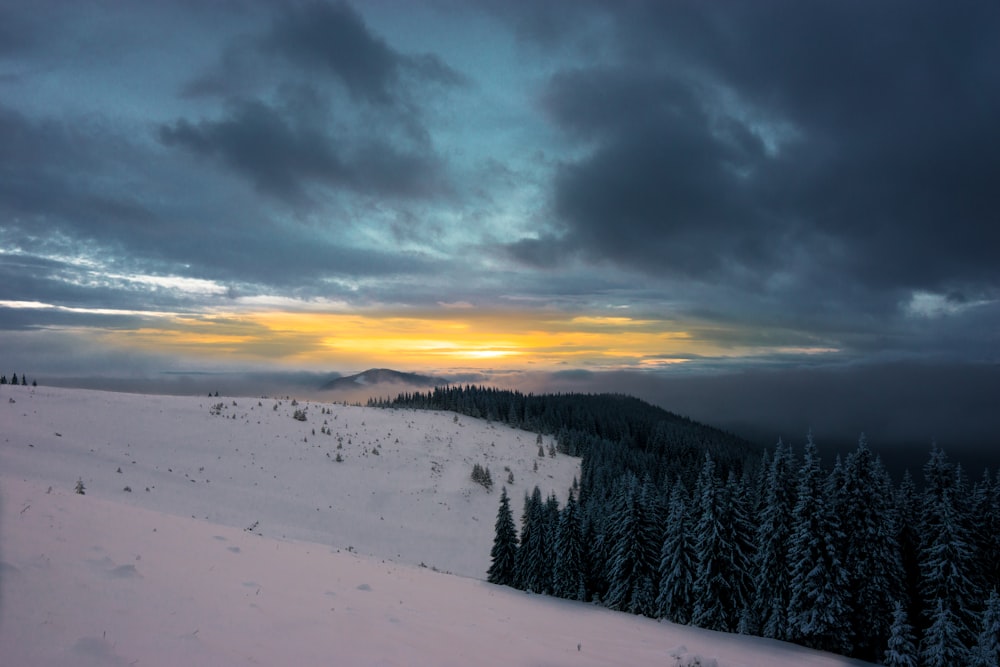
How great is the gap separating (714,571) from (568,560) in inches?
442

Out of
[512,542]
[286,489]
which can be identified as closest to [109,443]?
[286,489]

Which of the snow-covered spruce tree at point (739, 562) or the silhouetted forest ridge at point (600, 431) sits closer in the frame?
the snow-covered spruce tree at point (739, 562)

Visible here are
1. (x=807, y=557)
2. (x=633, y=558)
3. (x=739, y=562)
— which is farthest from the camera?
(x=633, y=558)

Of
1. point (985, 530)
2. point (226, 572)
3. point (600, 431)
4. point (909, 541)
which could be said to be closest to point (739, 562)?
point (909, 541)

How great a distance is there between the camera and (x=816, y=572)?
27203 mm

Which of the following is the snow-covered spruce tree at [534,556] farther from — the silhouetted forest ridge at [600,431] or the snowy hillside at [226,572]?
the silhouetted forest ridge at [600,431]

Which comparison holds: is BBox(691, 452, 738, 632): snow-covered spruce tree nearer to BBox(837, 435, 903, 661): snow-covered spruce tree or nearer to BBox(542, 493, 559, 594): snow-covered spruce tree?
BBox(837, 435, 903, 661): snow-covered spruce tree

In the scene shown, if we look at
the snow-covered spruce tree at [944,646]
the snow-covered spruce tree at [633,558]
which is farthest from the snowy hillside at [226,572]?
the snow-covered spruce tree at [633,558]

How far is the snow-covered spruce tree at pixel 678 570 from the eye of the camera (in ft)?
104

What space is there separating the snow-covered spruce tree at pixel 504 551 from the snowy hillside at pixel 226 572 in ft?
14.8

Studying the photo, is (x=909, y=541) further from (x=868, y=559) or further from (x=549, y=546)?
(x=549, y=546)

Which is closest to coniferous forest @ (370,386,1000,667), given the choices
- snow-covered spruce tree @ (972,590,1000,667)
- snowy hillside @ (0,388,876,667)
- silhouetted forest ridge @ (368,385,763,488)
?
snow-covered spruce tree @ (972,590,1000,667)

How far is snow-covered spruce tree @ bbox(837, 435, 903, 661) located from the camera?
2703 cm

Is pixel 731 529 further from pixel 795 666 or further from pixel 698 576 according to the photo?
pixel 795 666
